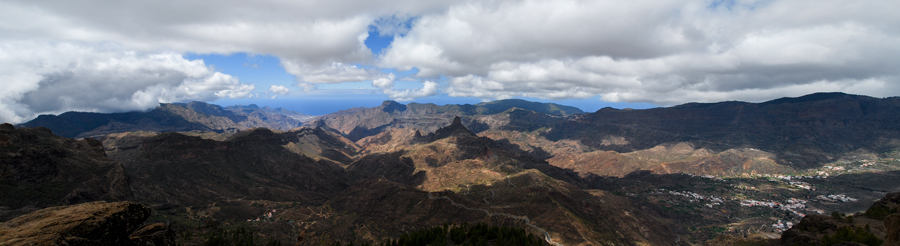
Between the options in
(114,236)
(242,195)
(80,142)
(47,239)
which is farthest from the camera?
(242,195)

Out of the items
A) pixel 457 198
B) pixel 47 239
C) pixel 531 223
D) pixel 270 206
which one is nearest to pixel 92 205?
pixel 47 239

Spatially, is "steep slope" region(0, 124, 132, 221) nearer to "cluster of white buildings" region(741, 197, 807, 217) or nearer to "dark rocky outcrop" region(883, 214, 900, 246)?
"dark rocky outcrop" region(883, 214, 900, 246)

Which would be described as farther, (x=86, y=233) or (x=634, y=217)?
(x=634, y=217)

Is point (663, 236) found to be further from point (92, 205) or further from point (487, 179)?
point (92, 205)

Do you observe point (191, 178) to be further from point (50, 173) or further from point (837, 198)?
point (837, 198)

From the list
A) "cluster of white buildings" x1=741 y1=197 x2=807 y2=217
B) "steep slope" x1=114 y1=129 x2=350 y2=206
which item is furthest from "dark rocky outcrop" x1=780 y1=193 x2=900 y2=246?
Result: "steep slope" x1=114 y1=129 x2=350 y2=206

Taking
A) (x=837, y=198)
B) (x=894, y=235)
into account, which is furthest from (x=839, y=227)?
(x=837, y=198)
